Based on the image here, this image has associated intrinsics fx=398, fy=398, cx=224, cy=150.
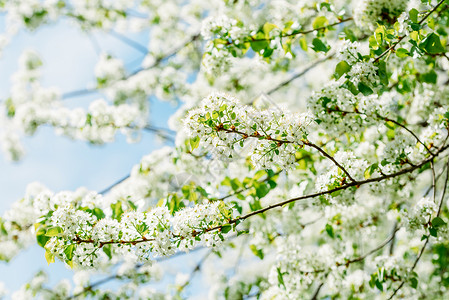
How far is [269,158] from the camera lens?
9.29 feet

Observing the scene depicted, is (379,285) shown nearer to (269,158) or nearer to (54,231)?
(269,158)

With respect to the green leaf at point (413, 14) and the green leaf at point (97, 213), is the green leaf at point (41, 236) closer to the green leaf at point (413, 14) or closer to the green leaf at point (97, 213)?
the green leaf at point (97, 213)

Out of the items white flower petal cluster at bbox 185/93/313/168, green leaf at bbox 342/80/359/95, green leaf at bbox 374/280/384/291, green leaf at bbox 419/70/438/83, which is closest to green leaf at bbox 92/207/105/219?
white flower petal cluster at bbox 185/93/313/168

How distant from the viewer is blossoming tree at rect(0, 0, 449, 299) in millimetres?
2896

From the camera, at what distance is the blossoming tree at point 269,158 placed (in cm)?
290

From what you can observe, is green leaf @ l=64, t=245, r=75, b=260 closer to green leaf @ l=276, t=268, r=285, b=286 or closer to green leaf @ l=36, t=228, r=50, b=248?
green leaf @ l=36, t=228, r=50, b=248

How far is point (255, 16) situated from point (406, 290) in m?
5.12

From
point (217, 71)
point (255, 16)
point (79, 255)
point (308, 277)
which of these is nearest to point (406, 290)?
point (308, 277)

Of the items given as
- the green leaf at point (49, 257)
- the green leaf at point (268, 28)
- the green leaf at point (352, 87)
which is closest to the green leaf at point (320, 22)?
the green leaf at point (268, 28)

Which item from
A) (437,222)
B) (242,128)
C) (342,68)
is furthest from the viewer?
(437,222)

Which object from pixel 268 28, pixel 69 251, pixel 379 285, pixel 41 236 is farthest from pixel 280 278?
pixel 268 28

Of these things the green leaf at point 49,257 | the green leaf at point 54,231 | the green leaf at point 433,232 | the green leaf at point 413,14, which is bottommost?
the green leaf at point 433,232

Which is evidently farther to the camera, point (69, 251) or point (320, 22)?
point (320, 22)

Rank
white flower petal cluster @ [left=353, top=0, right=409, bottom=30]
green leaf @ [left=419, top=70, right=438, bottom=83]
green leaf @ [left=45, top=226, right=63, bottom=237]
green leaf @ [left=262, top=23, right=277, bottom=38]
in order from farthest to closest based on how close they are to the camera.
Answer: green leaf @ [left=419, top=70, right=438, bottom=83] < green leaf @ [left=262, top=23, right=277, bottom=38] < white flower petal cluster @ [left=353, top=0, right=409, bottom=30] < green leaf @ [left=45, top=226, right=63, bottom=237]
